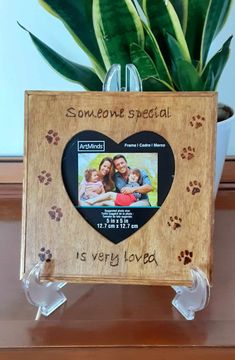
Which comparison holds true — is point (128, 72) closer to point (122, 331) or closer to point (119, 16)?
point (119, 16)

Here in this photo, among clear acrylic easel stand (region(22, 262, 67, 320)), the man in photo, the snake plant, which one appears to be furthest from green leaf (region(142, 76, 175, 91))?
clear acrylic easel stand (region(22, 262, 67, 320))

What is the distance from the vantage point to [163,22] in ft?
2.04

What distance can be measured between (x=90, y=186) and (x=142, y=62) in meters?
0.15

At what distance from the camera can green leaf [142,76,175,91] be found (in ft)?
2.02

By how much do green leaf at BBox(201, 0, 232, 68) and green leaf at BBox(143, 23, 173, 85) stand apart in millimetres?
42

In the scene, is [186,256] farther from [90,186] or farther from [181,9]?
[181,9]

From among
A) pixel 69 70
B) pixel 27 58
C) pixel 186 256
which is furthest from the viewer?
pixel 27 58

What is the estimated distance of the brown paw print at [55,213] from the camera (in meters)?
0.56

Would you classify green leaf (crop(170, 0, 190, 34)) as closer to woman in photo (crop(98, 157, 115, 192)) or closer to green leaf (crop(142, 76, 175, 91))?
green leaf (crop(142, 76, 175, 91))

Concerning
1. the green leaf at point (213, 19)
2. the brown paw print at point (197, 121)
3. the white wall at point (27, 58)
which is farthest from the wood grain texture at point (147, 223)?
the white wall at point (27, 58)

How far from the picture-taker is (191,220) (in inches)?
21.9

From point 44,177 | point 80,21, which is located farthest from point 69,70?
point 44,177

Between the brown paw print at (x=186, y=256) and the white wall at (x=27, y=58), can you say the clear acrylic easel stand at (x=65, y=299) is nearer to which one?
the brown paw print at (x=186, y=256)

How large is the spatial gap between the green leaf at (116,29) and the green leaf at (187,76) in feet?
0.18
